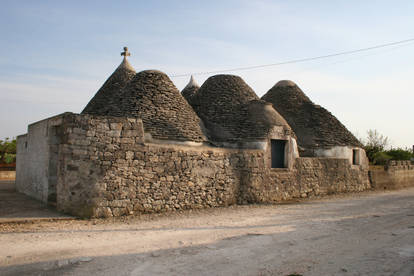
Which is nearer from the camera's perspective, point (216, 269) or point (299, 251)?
point (216, 269)

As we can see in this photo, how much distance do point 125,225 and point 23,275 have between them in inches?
126

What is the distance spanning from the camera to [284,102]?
1839cm

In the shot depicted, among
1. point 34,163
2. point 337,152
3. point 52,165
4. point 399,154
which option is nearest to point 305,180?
point 337,152

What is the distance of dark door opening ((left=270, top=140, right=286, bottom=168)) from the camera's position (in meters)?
12.8

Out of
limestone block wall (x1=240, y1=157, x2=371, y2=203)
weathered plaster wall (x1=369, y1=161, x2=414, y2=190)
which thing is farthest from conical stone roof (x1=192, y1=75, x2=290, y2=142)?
weathered plaster wall (x1=369, y1=161, x2=414, y2=190)

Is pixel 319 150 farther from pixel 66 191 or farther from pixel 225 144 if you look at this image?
pixel 66 191

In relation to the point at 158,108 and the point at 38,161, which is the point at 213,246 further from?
the point at 38,161

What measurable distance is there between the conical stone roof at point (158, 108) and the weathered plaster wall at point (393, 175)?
34.8 feet

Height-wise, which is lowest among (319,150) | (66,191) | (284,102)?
(66,191)

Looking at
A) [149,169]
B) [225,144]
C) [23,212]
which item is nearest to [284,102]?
[225,144]

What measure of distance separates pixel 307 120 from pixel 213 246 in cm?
1328

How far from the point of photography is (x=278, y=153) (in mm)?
12953

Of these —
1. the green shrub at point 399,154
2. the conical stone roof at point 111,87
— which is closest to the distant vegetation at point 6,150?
the conical stone roof at point 111,87

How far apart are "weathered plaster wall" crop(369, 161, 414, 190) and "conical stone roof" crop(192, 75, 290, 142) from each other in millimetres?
7270
